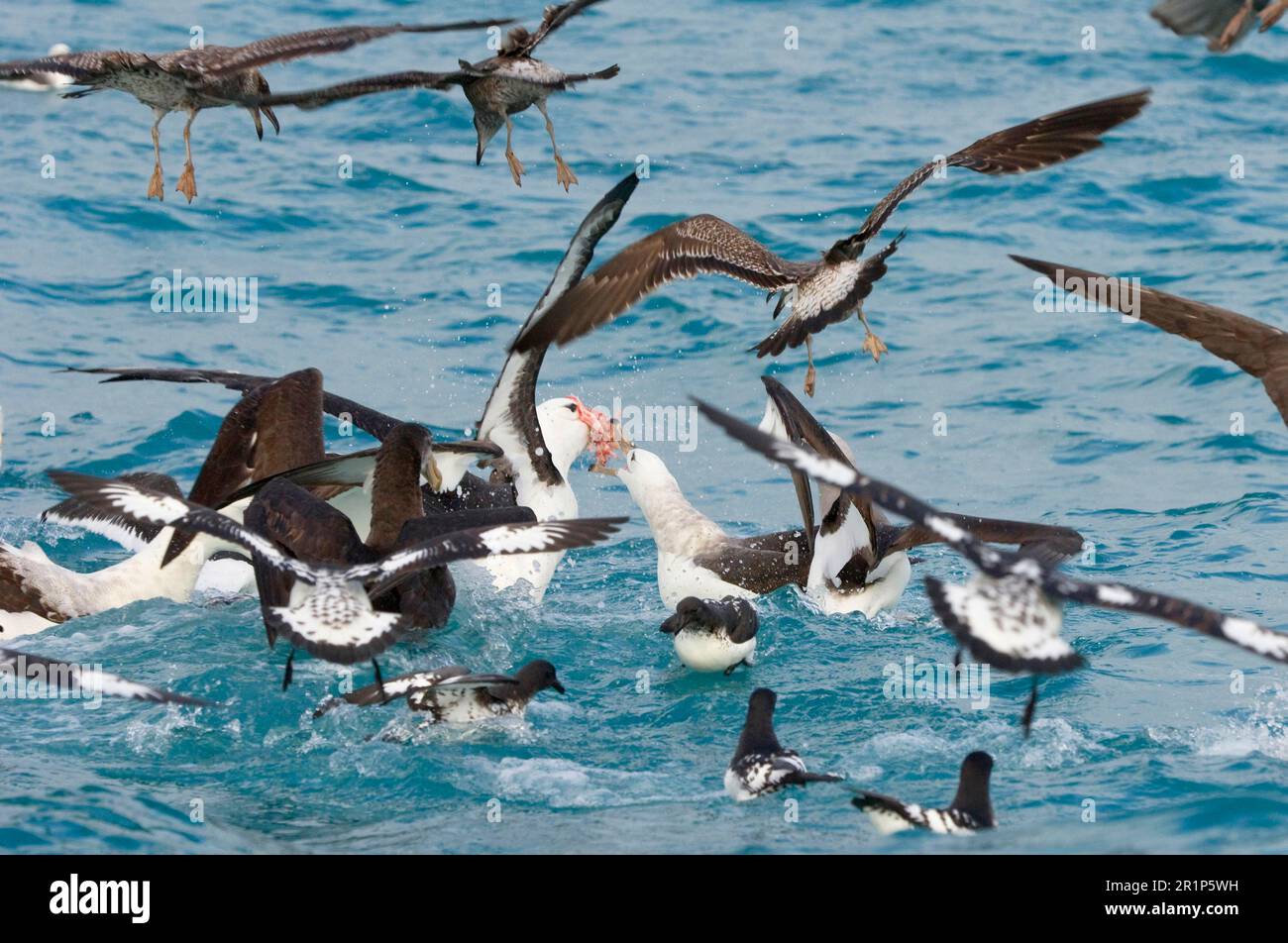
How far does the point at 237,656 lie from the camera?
28.7 ft

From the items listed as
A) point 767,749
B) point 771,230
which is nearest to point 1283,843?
point 767,749

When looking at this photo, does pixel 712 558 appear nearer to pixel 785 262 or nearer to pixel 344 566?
pixel 785 262

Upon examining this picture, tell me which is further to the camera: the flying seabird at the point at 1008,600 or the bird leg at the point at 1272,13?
the bird leg at the point at 1272,13

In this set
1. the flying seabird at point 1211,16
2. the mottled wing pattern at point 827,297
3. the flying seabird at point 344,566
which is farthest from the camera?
the mottled wing pattern at point 827,297

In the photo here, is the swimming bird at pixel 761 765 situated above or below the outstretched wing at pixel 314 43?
below

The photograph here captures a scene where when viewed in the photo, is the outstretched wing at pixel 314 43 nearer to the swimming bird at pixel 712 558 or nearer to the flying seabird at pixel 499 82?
the flying seabird at pixel 499 82

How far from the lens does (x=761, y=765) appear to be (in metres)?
7.00

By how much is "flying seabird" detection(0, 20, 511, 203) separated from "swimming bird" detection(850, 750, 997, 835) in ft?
12.0

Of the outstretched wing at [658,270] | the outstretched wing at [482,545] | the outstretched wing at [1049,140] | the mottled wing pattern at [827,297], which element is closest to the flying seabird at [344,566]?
the outstretched wing at [482,545]

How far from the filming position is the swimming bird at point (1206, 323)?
8.34 metres

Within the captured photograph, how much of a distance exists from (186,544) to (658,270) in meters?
2.99

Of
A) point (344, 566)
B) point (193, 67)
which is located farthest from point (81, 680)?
point (193, 67)

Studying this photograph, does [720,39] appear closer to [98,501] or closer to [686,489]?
[686,489]

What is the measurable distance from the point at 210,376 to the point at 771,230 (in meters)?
7.49
